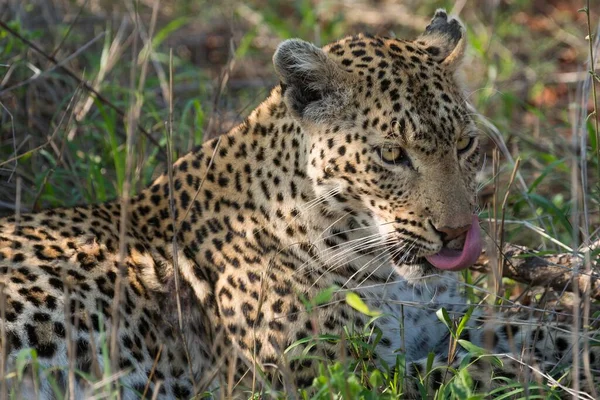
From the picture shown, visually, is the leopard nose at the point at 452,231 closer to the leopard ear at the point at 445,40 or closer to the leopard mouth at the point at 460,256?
the leopard mouth at the point at 460,256

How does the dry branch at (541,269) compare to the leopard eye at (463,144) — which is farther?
the dry branch at (541,269)

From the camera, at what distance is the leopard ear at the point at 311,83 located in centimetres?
514

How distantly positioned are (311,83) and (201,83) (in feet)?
13.6

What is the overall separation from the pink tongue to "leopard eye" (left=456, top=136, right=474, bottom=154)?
402 millimetres

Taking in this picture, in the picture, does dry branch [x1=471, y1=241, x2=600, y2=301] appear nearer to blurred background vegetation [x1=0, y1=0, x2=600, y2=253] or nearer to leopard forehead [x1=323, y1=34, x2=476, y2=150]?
blurred background vegetation [x1=0, y1=0, x2=600, y2=253]

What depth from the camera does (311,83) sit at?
205 inches

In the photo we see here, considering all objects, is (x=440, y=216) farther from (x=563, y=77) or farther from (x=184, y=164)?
(x=563, y=77)

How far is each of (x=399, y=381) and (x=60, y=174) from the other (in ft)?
11.2

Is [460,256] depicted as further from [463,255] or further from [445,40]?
[445,40]

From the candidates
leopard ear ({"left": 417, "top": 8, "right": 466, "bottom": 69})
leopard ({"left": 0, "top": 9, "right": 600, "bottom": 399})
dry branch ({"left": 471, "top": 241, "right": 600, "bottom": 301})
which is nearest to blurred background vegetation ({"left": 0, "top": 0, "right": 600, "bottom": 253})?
dry branch ({"left": 471, "top": 241, "right": 600, "bottom": 301})

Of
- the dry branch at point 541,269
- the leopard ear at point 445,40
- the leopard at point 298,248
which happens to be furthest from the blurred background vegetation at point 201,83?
the leopard ear at point 445,40

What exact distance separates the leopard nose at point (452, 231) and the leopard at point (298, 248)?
1 cm

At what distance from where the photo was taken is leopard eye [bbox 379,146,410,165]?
5078 mm

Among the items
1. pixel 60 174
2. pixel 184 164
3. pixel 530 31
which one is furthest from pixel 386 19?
pixel 184 164
